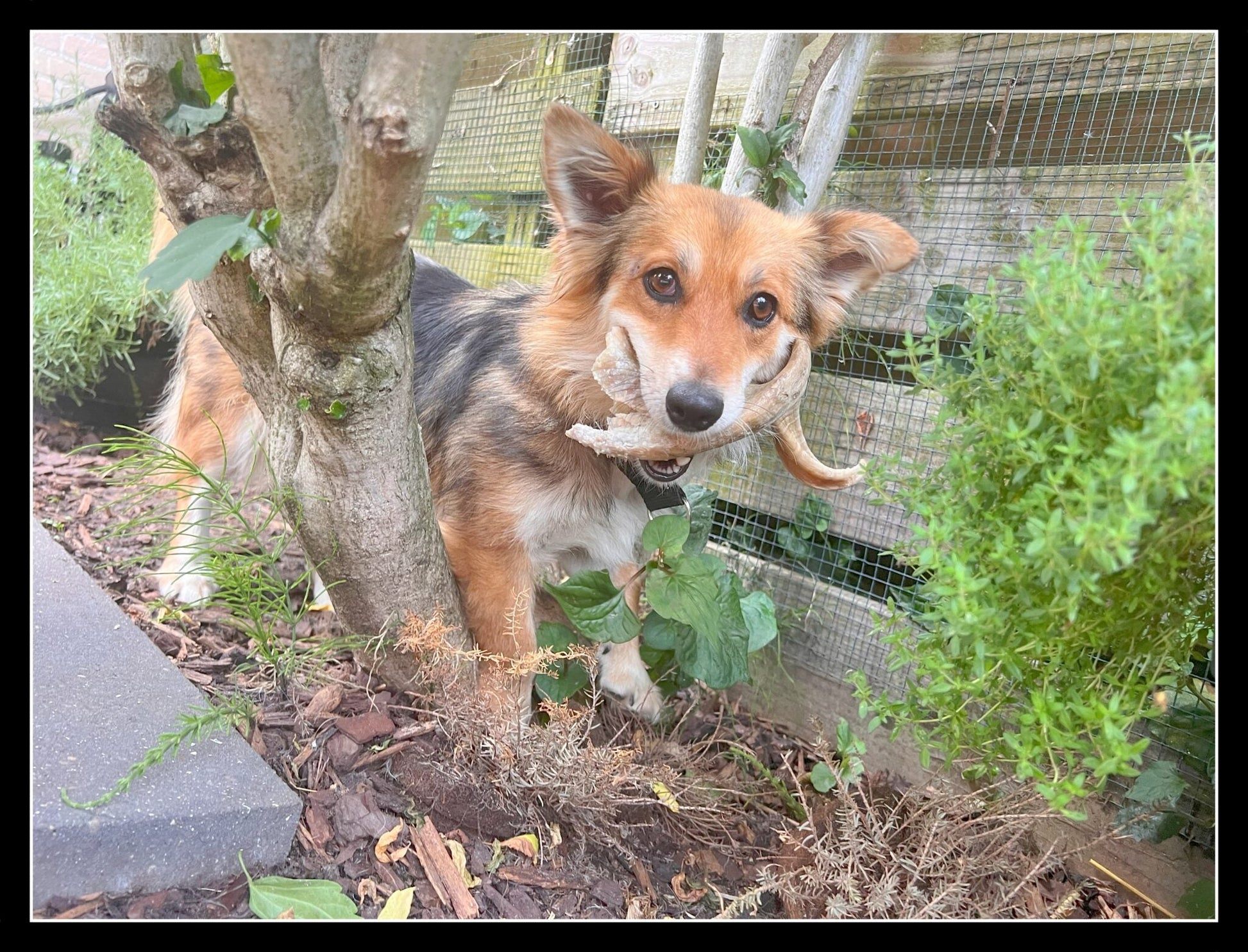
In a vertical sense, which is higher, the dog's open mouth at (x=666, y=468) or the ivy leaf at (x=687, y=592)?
the dog's open mouth at (x=666, y=468)

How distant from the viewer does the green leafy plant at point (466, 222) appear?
3984mm

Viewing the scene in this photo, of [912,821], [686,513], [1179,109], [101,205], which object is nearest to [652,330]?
[686,513]

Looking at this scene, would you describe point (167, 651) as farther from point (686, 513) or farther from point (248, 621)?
point (686, 513)

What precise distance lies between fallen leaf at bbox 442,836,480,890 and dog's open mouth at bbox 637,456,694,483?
0.97m

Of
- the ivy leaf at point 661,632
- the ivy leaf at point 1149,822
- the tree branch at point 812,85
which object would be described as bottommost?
the ivy leaf at point 1149,822

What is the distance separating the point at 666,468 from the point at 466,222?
2393mm

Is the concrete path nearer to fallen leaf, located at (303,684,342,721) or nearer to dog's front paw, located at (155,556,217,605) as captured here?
fallen leaf, located at (303,684,342,721)

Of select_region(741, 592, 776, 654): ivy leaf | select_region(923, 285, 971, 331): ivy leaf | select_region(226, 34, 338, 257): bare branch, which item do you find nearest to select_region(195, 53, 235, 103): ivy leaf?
select_region(226, 34, 338, 257): bare branch

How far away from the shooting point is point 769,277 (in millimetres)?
2145

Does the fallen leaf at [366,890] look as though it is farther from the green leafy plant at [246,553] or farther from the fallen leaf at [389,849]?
the green leafy plant at [246,553]

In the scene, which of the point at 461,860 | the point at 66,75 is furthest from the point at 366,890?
the point at 66,75

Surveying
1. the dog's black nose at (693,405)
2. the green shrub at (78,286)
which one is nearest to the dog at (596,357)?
the dog's black nose at (693,405)

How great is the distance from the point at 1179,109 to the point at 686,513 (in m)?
1.68

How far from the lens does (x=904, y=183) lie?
2887 millimetres
